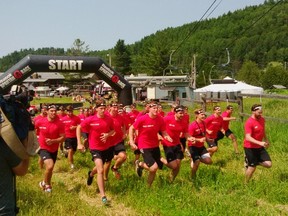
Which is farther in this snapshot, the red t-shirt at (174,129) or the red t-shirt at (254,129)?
the red t-shirt at (174,129)

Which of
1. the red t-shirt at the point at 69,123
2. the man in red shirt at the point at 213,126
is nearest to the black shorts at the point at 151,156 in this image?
the man in red shirt at the point at 213,126

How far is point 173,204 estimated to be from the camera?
629 centimetres

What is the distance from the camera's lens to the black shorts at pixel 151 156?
25.6 ft

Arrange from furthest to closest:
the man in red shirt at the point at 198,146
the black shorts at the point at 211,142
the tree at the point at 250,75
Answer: the tree at the point at 250,75 → the black shorts at the point at 211,142 → the man in red shirt at the point at 198,146

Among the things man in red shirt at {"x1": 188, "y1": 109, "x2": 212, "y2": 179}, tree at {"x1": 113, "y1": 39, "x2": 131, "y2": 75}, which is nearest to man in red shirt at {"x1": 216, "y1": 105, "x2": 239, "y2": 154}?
man in red shirt at {"x1": 188, "y1": 109, "x2": 212, "y2": 179}

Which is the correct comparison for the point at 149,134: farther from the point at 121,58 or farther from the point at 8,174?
the point at 121,58

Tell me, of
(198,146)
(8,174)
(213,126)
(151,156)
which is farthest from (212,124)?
(8,174)

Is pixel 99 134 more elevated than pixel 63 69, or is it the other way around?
pixel 63 69

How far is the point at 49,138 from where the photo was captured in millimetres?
8406

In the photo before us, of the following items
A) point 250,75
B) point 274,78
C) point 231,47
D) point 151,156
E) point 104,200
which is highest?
point 231,47

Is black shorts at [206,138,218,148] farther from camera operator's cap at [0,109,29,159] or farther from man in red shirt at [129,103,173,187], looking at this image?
camera operator's cap at [0,109,29,159]

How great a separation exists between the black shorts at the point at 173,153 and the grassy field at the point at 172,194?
0.49 metres

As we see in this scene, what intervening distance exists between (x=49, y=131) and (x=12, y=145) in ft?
19.8

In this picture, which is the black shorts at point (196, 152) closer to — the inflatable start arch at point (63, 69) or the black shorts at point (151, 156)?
the black shorts at point (151, 156)
